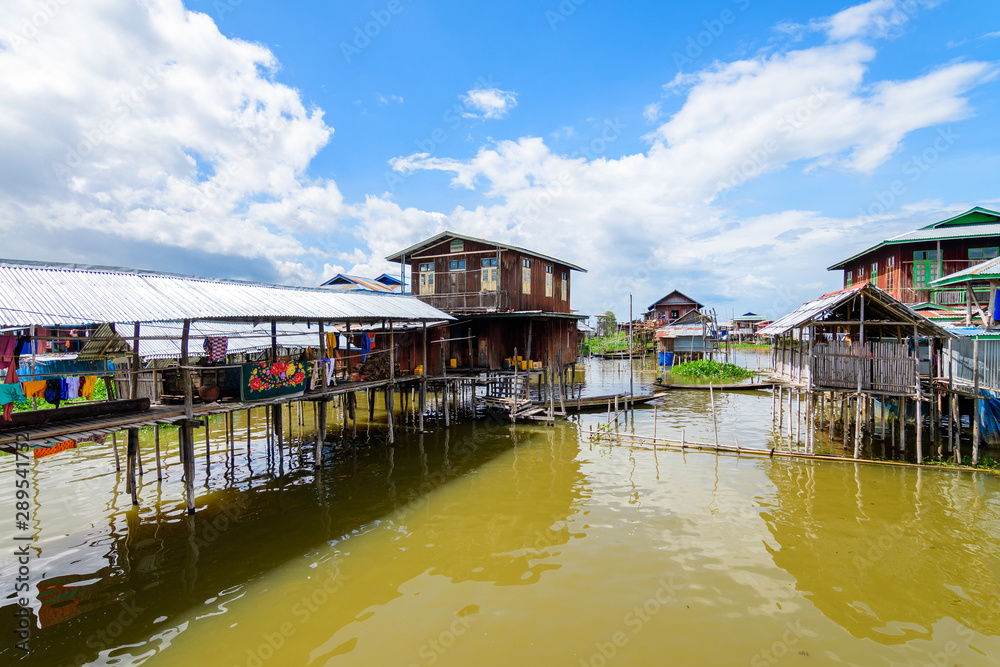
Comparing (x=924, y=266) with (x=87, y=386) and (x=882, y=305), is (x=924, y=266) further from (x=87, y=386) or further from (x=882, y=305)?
(x=87, y=386)

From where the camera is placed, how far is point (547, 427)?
21719 mm

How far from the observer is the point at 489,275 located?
2359cm

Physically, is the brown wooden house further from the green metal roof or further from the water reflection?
the green metal roof

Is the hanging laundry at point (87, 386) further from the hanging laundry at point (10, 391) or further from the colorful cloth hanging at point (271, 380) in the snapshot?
the colorful cloth hanging at point (271, 380)

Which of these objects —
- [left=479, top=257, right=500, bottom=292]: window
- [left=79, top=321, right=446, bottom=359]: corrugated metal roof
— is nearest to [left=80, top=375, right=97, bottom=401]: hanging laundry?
[left=79, top=321, right=446, bottom=359]: corrugated metal roof

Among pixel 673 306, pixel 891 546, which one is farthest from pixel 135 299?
pixel 673 306

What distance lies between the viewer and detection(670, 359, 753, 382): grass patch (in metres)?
35.5

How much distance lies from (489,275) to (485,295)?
1073mm

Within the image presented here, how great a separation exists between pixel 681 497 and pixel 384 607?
856cm

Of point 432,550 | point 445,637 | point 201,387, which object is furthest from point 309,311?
point 445,637

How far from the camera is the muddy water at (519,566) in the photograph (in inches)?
284

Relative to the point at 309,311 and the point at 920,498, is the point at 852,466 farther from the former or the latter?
the point at 309,311

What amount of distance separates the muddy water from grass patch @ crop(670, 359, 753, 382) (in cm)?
2121

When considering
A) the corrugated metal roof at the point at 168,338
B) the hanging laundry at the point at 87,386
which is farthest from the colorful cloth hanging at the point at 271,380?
the hanging laundry at the point at 87,386
